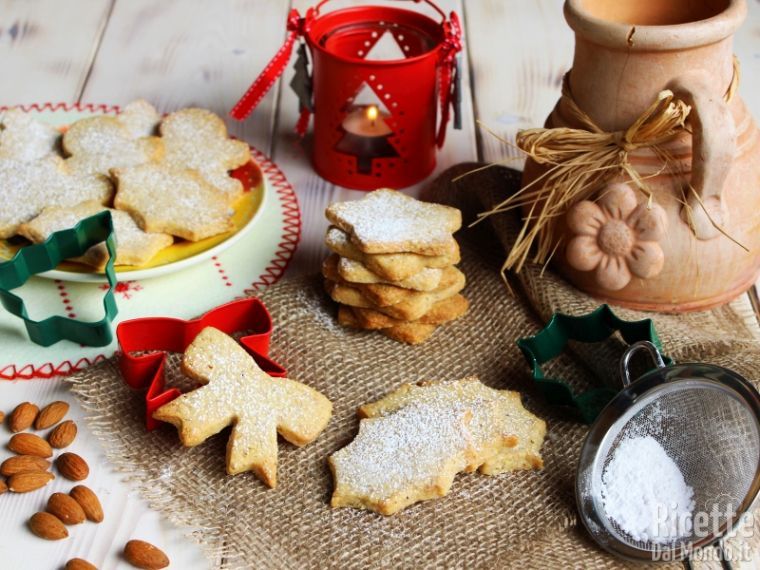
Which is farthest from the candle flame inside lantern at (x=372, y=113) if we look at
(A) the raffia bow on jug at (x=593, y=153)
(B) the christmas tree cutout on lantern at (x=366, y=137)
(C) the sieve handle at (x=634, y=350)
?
(C) the sieve handle at (x=634, y=350)

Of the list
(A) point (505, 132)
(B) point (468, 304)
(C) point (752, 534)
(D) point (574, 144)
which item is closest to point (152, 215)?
(B) point (468, 304)

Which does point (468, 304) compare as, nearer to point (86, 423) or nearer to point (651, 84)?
point (651, 84)

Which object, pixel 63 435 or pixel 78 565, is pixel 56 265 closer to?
pixel 63 435

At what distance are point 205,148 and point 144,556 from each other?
63 centimetres

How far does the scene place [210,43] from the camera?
164cm

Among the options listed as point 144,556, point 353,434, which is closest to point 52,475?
point 144,556

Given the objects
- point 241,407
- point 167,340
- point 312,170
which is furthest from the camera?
point 312,170

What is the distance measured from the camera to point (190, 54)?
161 centimetres

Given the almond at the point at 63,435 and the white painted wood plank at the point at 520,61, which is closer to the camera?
the almond at the point at 63,435

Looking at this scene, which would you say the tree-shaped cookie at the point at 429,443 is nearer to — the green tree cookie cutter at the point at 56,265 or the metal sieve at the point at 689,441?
the metal sieve at the point at 689,441

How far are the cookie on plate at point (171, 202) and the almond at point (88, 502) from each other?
1.17ft

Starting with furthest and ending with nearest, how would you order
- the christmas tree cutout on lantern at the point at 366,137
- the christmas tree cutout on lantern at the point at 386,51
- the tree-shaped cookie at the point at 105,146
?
the christmas tree cutout on lantern at the point at 386,51, the christmas tree cutout on lantern at the point at 366,137, the tree-shaped cookie at the point at 105,146

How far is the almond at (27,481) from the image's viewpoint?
0.83 meters

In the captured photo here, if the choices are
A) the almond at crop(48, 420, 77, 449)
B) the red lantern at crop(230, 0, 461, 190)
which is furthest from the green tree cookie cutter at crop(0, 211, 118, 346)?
the red lantern at crop(230, 0, 461, 190)
